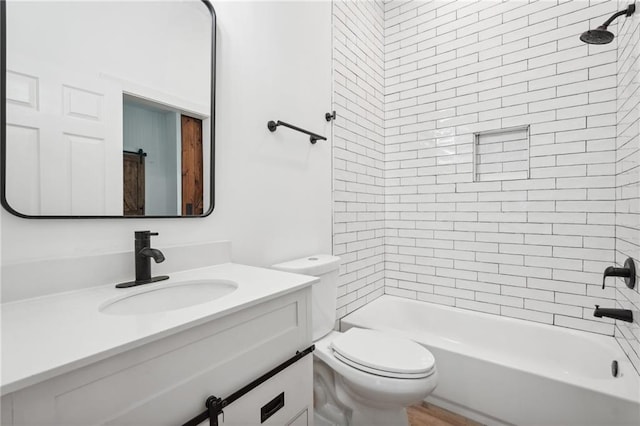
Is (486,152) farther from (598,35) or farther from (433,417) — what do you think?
(433,417)

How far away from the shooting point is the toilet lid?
125cm

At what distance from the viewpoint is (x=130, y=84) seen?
40.9 inches

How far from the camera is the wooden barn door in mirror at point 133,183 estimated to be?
40.4 inches

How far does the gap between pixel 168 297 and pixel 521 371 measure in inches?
65.9

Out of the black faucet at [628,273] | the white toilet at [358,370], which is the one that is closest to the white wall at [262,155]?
the white toilet at [358,370]

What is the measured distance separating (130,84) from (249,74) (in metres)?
0.57

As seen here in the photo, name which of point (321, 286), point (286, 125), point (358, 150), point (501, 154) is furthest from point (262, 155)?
point (501, 154)

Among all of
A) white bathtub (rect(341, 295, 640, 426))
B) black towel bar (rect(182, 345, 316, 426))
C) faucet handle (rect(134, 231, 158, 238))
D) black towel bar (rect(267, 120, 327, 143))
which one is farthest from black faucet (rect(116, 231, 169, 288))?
white bathtub (rect(341, 295, 640, 426))

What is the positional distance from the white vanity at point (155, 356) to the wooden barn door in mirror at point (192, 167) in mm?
308

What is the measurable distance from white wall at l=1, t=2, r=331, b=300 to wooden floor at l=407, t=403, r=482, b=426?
1.09 m

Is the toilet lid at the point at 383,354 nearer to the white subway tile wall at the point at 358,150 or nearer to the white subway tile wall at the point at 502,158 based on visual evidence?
the white subway tile wall at the point at 358,150

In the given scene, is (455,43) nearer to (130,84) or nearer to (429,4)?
(429,4)

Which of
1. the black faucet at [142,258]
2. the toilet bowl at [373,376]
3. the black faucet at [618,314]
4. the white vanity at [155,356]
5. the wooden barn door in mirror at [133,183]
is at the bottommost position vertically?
the toilet bowl at [373,376]

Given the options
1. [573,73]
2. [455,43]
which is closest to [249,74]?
[455,43]
